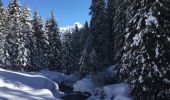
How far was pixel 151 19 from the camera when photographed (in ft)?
68.7

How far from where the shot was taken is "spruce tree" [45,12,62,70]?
69.1 meters

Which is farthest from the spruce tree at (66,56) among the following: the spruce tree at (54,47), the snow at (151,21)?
the snow at (151,21)

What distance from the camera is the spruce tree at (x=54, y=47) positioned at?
69.1 m

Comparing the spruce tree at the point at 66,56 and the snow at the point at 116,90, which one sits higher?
the spruce tree at the point at 66,56

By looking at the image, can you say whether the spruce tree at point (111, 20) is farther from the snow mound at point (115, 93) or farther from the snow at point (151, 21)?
the snow at point (151, 21)

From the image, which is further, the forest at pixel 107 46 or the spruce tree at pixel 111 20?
the spruce tree at pixel 111 20

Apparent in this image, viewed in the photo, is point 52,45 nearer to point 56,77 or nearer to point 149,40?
point 56,77

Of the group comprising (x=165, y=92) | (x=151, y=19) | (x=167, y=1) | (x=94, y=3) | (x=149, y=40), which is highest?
(x=94, y=3)

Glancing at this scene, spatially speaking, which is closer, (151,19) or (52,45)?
(151,19)

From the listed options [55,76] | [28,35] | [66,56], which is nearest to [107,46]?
[55,76]

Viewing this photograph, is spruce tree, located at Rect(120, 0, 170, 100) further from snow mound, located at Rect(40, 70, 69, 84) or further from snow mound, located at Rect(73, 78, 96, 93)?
snow mound, located at Rect(40, 70, 69, 84)

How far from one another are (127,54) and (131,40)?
115 centimetres

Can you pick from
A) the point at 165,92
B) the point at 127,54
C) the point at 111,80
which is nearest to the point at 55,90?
the point at 111,80

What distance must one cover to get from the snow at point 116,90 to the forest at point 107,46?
0.70m
